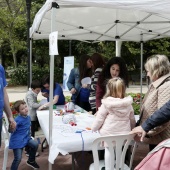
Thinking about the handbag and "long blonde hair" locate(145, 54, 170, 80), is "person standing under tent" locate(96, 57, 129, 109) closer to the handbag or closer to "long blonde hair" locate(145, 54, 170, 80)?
"long blonde hair" locate(145, 54, 170, 80)

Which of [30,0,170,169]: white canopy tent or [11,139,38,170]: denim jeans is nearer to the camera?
[11,139,38,170]: denim jeans

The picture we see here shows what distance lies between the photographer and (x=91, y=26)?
6.05m

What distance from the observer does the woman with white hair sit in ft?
8.07

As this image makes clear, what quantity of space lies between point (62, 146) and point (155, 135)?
36.7 inches

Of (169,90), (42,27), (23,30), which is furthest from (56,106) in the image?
(23,30)

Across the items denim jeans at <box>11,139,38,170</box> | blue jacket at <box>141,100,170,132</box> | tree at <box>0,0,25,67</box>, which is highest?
tree at <box>0,0,25,67</box>

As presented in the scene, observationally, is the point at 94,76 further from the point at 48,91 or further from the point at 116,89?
the point at 116,89

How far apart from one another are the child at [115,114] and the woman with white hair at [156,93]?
0.57ft

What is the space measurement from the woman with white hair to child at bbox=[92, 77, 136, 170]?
0.17 metres

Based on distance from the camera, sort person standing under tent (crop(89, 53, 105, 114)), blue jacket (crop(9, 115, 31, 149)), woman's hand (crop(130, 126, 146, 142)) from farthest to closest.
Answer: person standing under tent (crop(89, 53, 105, 114)) → blue jacket (crop(9, 115, 31, 149)) → woman's hand (crop(130, 126, 146, 142))

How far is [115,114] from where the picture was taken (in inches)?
103

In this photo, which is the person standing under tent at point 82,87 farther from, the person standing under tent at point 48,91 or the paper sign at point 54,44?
the paper sign at point 54,44

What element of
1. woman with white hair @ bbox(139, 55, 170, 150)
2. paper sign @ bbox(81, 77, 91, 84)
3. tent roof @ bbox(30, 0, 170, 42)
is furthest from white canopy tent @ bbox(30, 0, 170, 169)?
woman with white hair @ bbox(139, 55, 170, 150)

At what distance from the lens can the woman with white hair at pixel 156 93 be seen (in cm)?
246
